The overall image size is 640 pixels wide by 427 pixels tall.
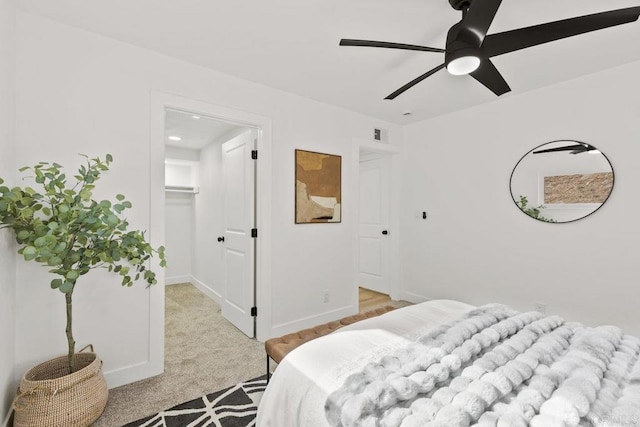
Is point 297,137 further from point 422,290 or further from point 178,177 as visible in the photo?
point 178,177

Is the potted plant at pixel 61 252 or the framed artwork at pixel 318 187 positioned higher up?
the framed artwork at pixel 318 187

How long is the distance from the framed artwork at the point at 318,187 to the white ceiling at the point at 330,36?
2.37 feet

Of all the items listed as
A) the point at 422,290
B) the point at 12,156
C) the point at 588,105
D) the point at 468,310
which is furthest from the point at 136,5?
the point at 422,290

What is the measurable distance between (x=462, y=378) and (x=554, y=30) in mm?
1677

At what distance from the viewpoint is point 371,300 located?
4.23 m

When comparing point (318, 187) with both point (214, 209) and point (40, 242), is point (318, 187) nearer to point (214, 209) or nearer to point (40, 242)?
point (214, 209)

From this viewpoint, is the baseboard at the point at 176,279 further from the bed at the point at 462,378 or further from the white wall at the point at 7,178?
the bed at the point at 462,378

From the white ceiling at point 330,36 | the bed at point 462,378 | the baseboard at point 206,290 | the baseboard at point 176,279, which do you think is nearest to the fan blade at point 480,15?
the white ceiling at point 330,36

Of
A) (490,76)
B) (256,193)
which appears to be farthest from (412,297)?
(490,76)

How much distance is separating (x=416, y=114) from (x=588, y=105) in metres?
1.61

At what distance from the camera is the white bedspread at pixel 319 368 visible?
1116 millimetres

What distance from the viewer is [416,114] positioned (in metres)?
3.69

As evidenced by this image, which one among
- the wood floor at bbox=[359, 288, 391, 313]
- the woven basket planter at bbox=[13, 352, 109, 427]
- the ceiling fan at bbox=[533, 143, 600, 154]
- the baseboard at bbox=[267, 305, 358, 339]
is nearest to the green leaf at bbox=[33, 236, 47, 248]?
the woven basket planter at bbox=[13, 352, 109, 427]

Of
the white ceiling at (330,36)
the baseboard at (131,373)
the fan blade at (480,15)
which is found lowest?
the baseboard at (131,373)
